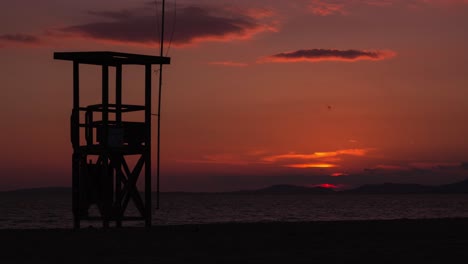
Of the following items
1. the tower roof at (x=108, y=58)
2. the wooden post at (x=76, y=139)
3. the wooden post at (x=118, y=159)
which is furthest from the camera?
the wooden post at (x=118, y=159)

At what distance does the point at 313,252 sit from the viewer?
14.5 metres

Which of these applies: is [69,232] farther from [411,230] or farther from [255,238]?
Answer: [411,230]

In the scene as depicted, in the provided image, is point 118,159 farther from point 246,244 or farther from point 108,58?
point 246,244

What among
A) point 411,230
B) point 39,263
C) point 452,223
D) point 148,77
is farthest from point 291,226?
point 39,263

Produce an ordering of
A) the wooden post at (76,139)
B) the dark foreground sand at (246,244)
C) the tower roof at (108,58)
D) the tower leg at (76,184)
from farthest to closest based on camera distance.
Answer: the tower leg at (76,184), the wooden post at (76,139), the tower roof at (108,58), the dark foreground sand at (246,244)

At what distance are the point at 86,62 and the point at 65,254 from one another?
36.3 ft

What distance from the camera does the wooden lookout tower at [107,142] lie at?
23.9 metres

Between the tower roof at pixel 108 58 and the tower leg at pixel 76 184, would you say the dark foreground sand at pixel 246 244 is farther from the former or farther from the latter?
the tower roof at pixel 108 58

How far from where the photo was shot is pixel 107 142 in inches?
934

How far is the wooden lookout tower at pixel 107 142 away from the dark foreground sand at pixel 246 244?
470 centimetres

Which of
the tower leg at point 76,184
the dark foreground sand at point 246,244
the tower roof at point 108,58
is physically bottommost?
the dark foreground sand at point 246,244

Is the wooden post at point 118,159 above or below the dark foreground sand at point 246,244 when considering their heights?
above

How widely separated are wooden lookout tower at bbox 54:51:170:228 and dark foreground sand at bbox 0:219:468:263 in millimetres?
4695

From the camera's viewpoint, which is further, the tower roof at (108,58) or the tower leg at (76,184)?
the tower leg at (76,184)
